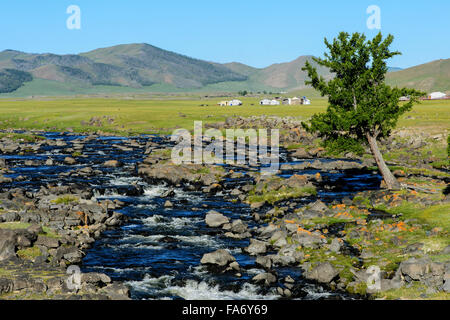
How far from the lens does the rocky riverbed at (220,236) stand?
23.7 meters

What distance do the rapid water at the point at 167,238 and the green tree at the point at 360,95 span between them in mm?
6282

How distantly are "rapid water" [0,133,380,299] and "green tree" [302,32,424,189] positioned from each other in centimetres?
628

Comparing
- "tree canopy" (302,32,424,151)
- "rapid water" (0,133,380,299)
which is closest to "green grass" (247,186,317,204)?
"rapid water" (0,133,380,299)

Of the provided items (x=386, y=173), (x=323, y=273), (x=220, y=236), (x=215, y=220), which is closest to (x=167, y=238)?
(x=220, y=236)

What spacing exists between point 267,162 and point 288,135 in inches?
1247

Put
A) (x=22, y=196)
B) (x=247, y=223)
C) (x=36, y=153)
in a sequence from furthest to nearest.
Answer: (x=36, y=153) < (x=22, y=196) < (x=247, y=223)

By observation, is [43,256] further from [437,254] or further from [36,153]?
[36,153]

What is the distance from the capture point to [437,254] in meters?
25.2

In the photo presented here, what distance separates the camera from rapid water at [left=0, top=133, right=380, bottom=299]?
968 inches

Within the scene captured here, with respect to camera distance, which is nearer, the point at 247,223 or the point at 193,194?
the point at 247,223

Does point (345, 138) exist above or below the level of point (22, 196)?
above

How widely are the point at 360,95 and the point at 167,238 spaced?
908 inches
